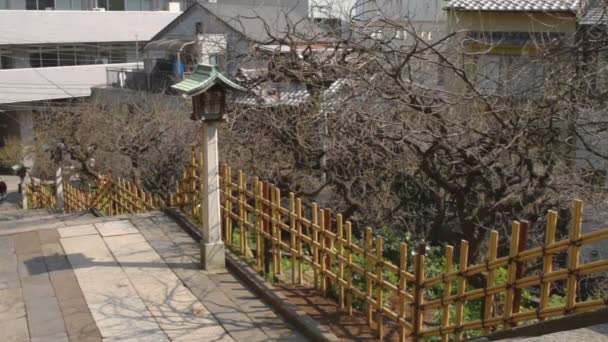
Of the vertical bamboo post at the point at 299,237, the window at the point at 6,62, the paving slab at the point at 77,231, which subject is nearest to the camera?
the vertical bamboo post at the point at 299,237

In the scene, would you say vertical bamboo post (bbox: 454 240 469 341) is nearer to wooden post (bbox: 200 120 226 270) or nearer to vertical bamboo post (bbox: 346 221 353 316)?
vertical bamboo post (bbox: 346 221 353 316)

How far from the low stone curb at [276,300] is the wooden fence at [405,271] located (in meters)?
0.23

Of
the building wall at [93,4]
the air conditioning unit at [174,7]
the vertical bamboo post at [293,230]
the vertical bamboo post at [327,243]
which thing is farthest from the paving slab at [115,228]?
the air conditioning unit at [174,7]

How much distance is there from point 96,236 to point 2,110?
27.2m

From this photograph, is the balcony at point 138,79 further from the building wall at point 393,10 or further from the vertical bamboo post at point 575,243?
the vertical bamboo post at point 575,243

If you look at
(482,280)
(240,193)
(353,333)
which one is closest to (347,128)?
(240,193)

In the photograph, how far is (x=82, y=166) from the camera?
18.6 m

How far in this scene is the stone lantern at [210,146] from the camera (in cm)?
786

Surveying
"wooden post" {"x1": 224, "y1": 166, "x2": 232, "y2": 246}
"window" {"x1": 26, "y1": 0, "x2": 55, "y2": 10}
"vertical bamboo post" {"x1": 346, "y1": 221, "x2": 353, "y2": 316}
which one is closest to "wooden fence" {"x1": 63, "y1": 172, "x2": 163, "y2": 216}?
"wooden post" {"x1": 224, "y1": 166, "x2": 232, "y2": 246}

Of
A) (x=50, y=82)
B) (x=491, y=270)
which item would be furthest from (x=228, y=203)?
(x=50, y=82)

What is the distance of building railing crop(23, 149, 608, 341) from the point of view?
473 centimetres

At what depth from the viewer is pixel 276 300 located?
22.9ft

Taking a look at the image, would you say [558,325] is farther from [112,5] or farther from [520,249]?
[112,5]

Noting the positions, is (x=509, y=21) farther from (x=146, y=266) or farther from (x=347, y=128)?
(x=146, y=266)
